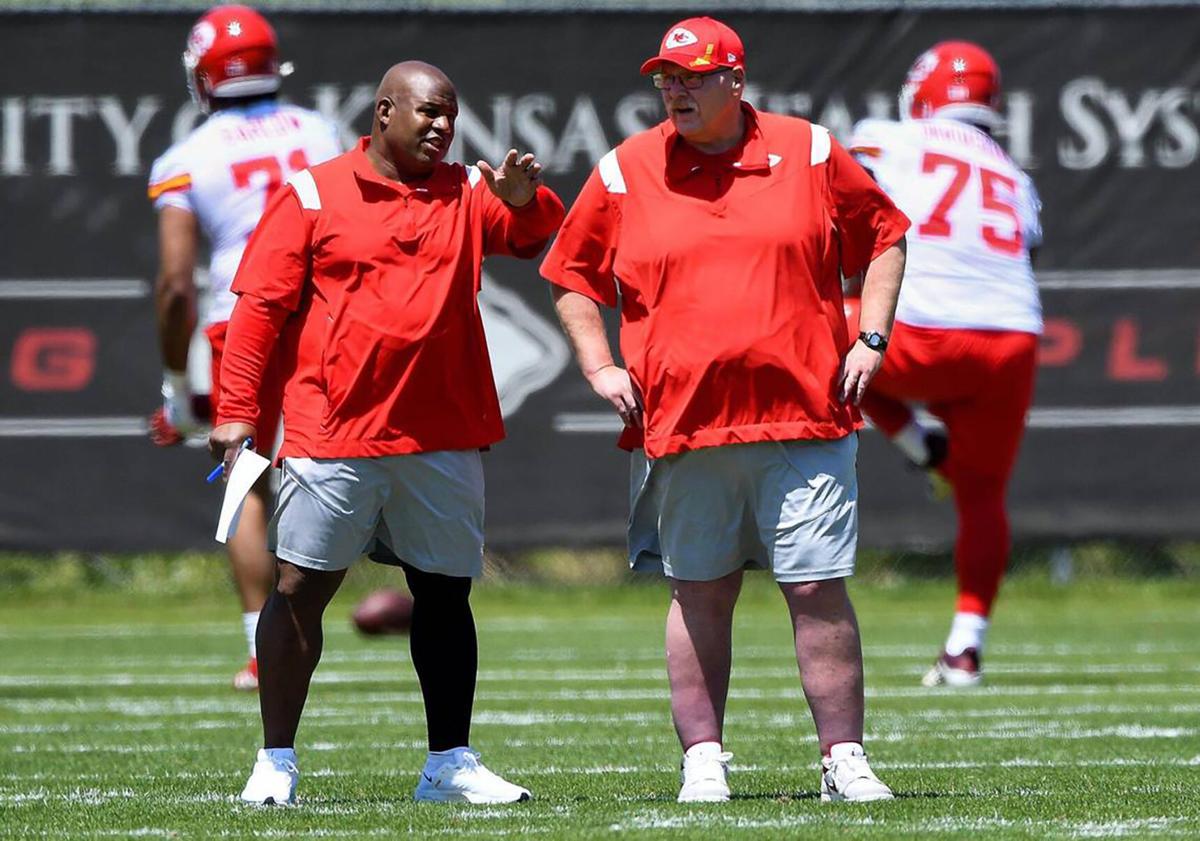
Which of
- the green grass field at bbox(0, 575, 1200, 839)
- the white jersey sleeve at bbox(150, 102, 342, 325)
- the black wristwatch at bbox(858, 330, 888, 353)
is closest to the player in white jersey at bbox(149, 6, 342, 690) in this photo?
the white jersey sleeve at bbox(150, 102, 342, 325)

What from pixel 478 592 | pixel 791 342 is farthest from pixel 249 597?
pixel 478 592

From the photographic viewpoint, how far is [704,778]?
4.71 m

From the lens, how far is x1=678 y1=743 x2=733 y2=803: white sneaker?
469cm

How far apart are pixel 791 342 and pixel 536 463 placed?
23.8 ft

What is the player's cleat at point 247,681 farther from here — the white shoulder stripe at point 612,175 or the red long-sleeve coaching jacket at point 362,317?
the white shoulder stripe at point 612,175

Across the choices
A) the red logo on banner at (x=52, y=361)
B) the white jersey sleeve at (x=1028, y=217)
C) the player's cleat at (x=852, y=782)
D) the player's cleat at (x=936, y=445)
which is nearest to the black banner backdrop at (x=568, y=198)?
the red logo on banner at (x=52, y=361)

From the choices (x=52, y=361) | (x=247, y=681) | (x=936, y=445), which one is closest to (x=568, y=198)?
(x=52, y=361)

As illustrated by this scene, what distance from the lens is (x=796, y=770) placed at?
18.0 feet

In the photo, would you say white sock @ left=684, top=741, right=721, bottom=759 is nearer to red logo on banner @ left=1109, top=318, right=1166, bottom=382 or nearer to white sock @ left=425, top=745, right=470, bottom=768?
white sock @ left=425, top=745, right=470, bottom=768

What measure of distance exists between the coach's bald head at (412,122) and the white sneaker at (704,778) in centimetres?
142

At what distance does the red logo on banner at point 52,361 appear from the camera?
11891 millimetres

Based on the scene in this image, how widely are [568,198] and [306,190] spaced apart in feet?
23.2

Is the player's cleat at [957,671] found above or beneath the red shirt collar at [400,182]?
beneath

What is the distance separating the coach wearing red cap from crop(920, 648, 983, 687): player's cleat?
312 centimetres
